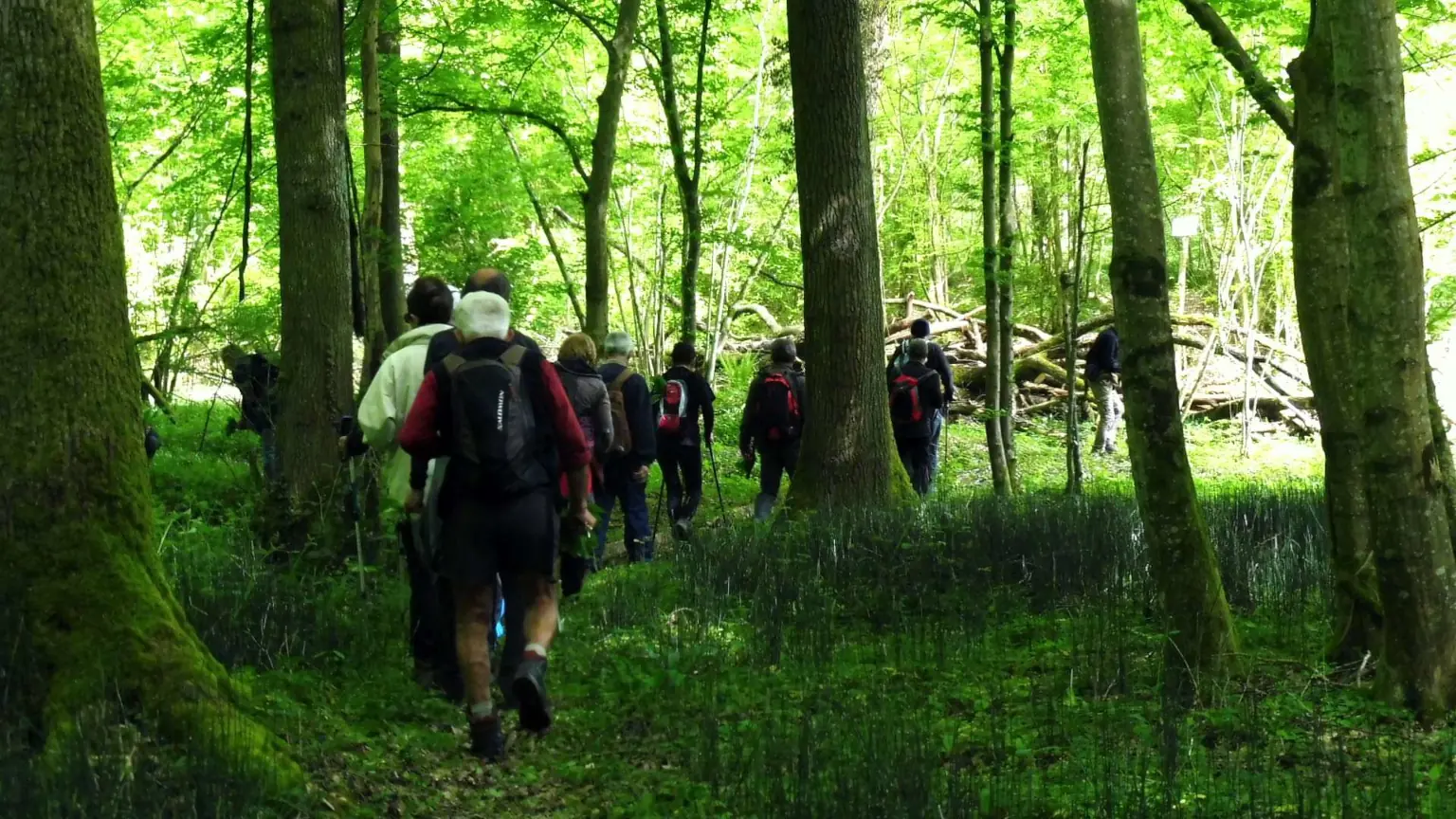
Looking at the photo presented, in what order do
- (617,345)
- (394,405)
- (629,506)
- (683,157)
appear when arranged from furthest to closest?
(683,157) → (629,506) → (617,345) → (394,405)

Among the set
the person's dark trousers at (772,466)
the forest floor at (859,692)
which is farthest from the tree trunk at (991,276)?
the forest floor at (859,692)

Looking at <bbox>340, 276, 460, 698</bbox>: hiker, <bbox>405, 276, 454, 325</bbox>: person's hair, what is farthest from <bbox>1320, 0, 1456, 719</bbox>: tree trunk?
<bbox>405, 276, 454, 325</bbox>: person's hair

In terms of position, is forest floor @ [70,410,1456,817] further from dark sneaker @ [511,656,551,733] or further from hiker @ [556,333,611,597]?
hiker @ [556,333,611,597]

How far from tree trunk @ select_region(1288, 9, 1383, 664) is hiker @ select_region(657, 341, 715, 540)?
5877 mm

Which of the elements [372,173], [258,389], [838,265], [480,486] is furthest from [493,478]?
[258,389]

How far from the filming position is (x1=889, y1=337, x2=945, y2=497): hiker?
12.0 metres

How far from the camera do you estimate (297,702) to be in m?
5.17

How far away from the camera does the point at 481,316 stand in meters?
5.16

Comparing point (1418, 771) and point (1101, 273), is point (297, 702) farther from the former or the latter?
point (1101, 273)

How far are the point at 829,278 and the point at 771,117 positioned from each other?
348 inches

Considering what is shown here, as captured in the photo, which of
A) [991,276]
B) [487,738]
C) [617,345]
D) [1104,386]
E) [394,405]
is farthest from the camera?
[1104,386]

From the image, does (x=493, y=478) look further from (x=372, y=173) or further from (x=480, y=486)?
(x=372, y=173)

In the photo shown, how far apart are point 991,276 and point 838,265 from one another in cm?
228

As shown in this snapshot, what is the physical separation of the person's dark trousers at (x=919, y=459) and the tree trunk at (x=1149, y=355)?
6.90 m
